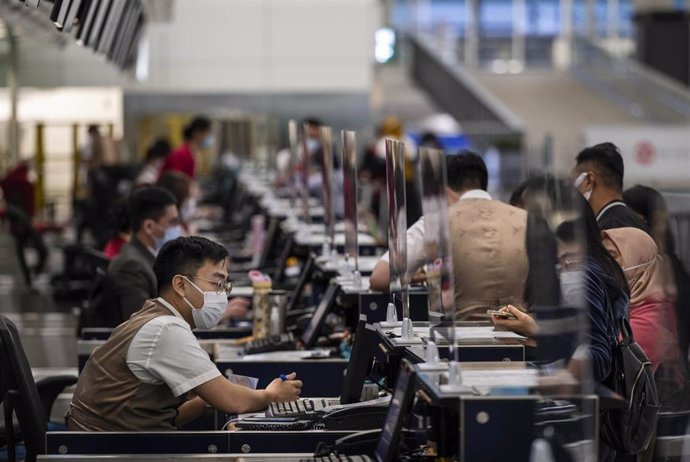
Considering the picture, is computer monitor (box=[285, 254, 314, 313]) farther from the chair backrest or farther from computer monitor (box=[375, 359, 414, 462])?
computer monitor (box=[375, 359, 414, 462])

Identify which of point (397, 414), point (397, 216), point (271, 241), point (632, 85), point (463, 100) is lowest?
point (271, 241)

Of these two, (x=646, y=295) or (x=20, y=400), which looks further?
(x=646, y=295)

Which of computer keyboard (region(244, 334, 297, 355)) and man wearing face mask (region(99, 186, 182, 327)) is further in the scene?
man wearing face mask (region(99, 186, 182, 327))

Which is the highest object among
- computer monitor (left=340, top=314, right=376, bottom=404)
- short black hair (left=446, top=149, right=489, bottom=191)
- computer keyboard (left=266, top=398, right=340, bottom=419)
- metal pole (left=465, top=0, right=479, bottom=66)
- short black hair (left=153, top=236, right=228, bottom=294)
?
metal pole (left=465, top=0, right=479, bottom=66)

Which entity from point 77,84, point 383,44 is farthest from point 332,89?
point 77,84

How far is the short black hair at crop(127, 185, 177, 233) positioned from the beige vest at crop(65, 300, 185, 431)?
2.05m

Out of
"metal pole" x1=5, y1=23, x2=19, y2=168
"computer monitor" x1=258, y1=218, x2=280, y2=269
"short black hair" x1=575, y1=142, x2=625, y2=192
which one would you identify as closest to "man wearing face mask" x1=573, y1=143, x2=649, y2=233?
"short black hair" x1=575, y1=142, x2=625, y2=192

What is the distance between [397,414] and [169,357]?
2.68 feet

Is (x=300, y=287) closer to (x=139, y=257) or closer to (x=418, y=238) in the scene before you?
(x=139, y=257)

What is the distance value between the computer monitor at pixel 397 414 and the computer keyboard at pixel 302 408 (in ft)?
2.19

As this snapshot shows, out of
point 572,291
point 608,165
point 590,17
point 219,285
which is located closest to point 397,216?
point 219,285

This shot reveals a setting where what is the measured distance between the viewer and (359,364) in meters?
4.10

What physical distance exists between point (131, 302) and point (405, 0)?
26.9 m

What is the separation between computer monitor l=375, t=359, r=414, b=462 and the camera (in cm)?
324
